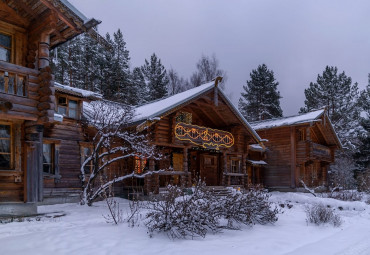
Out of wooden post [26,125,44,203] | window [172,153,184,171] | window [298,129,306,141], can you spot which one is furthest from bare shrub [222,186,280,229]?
window [298,129,306,141]

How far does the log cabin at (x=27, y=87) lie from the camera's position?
10688 mm

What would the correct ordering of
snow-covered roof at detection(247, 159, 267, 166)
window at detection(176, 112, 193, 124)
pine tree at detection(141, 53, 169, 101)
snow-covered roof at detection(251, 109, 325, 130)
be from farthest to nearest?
pine tree at detection(141, 53, 169, 101) < snow-covered roof at detection(247, 159, 267, 166) < snow-covered roof at detection(251, 109, 325, 130) < window at detection(176, 112, 193, 124)

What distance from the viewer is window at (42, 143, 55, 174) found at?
15859 mm

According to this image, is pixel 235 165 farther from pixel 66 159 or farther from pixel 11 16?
pixel 11 16

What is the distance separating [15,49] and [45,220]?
234 inches

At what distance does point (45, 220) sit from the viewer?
10.1 metres

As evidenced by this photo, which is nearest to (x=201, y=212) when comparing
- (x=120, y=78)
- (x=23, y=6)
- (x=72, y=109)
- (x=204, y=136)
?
(x=23, y=6)

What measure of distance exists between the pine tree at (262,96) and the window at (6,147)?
129 feet

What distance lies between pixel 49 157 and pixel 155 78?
27.0 metres

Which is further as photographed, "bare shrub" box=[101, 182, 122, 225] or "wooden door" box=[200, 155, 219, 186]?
"wooden door" box=[200, 155, 219, 186]

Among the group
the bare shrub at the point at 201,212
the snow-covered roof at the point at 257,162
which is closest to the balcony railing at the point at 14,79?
the bare shrub at the point at 201,212

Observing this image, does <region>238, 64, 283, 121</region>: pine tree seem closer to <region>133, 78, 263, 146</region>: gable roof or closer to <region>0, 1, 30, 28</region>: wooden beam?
<region>133, 78, 263, 146</region>: gable roof

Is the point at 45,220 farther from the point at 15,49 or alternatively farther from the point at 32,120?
the point at 15,49

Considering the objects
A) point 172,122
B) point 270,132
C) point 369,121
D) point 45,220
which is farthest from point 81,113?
point 369,121
